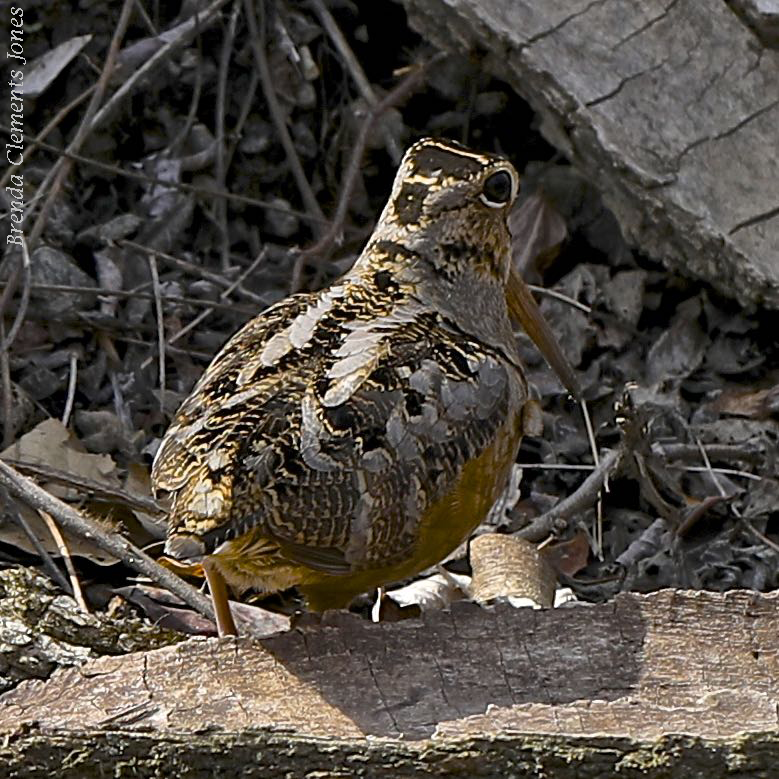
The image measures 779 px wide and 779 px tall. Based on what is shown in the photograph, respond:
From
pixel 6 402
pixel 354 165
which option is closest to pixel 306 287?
pixel 354 165

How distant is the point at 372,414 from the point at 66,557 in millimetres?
1044

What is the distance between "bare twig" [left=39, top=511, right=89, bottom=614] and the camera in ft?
11.9

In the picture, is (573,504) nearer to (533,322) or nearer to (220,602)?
(533,322)

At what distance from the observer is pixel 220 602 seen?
312cm

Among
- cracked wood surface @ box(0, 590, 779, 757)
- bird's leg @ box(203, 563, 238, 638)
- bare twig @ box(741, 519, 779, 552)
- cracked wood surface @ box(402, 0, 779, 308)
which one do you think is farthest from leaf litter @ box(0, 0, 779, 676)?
cracked wood surface @ box(0, 590, 779, 757)

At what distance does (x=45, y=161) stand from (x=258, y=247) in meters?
Answer: 0.69

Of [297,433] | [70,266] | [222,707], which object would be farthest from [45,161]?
[222,707]

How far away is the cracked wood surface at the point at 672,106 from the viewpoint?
4.29m

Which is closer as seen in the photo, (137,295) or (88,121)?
(137,295)

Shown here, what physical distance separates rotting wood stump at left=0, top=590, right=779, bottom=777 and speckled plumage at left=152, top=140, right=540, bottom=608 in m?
0.19

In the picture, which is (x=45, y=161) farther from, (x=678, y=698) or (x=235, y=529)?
(x=678, y=698)

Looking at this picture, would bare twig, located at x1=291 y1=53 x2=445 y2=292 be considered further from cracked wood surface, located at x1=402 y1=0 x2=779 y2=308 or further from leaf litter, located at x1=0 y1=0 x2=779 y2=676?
cracked wood surface, located at x1=402 y1=0 x2=779 y2=308

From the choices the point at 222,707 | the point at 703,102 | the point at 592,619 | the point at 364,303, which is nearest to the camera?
the point at 222,707

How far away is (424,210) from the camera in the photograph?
11.1 feet
